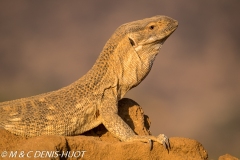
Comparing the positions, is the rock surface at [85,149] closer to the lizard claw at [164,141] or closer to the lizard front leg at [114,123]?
the lizard claw at [164,141]

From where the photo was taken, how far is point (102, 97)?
5656 millimetres

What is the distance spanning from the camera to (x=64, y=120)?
5.32m

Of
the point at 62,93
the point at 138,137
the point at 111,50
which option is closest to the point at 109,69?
the point at 111,50

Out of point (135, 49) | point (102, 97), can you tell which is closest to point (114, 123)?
point (102, 97)

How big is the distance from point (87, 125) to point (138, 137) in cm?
79

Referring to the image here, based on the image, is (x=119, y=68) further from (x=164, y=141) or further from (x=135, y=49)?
(x=164, y=141)

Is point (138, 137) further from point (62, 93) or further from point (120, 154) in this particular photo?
point (62, 93)

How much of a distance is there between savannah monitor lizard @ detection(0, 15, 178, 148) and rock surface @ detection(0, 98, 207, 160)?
158mm

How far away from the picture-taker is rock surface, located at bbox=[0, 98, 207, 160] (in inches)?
165

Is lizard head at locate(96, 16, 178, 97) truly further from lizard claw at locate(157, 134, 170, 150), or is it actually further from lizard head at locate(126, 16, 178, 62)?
lizard claw at locate(157, 134, 170, 150)

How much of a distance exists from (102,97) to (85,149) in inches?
46.4

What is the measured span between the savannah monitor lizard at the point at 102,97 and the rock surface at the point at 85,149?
158 mm

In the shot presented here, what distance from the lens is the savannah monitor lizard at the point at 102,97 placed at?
5.19 meters

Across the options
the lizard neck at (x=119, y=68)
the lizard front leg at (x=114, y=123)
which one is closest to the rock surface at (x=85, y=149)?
the lizard front leg at (x=114, y=123)
